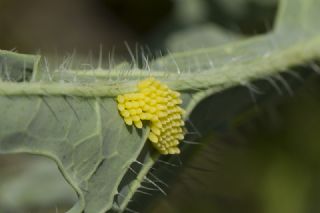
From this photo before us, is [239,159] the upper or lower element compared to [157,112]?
lower

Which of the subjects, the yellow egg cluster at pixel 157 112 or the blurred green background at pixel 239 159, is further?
the blurred green background at pixel 239 159

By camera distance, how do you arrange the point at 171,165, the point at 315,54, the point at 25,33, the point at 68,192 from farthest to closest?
the point at 25,33
the point at 68,192
the point at 315,54
the point at 171,165

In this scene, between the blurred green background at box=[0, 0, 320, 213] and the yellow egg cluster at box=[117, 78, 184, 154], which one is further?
the blurred green background at box=[0, 0, 320, 213]

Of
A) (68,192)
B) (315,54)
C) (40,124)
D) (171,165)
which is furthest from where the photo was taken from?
(68,192)

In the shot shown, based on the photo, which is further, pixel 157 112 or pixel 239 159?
pixel 239 159

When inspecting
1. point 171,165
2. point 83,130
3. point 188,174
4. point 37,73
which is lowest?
point 188,174

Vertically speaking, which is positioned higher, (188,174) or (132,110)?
(132,110)

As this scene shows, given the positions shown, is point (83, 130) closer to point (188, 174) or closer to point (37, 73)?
point (37, 73)

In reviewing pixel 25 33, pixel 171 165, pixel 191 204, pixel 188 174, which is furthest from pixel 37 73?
pixel 25 33
